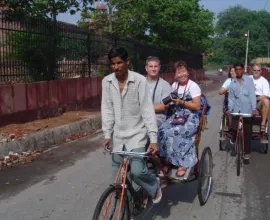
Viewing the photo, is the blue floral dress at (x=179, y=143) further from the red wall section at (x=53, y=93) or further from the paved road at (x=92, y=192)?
the red wall section at (x=53, y=93)

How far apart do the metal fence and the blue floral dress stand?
5.14 meters

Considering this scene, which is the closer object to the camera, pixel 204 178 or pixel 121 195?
pixel 121 195

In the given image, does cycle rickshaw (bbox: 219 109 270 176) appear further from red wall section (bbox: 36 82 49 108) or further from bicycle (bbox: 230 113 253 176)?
red wall section (bbox: 36 82 49 108)

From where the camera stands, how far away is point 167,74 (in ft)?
70.6

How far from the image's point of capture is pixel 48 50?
1043cm

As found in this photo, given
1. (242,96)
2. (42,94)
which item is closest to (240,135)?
(242,96)

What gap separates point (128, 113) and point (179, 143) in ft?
3.33

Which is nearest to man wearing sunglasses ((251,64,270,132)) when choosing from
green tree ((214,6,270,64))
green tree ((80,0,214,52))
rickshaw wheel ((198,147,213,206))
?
rickshaw wheel ((198,147,213,206))

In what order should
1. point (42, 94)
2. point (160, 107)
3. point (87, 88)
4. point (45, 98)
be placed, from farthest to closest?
point (87, 88)
point (45, 98)
point (42, 94)
point (160, 107)

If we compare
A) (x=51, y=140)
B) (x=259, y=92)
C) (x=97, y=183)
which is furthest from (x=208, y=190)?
(x=51, y=140)

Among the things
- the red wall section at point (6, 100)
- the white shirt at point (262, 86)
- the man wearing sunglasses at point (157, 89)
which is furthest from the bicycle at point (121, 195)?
the red wall section at point (6, 100)

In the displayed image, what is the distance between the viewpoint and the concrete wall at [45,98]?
820 centimetres

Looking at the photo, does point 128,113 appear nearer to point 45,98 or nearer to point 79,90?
point 45,98

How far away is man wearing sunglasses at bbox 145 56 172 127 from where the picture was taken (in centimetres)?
452
